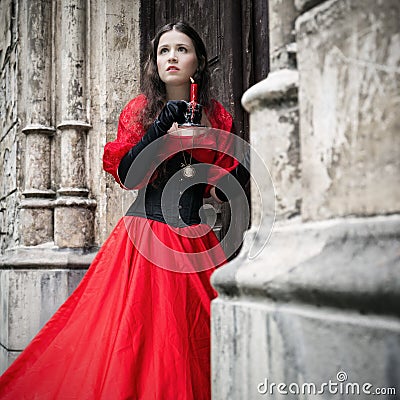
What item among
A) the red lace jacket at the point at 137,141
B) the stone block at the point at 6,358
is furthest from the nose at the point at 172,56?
the stone block at the point at 6,358

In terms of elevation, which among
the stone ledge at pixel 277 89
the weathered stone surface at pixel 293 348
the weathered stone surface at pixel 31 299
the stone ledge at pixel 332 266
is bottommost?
the weathered stone surface at pixel 31 299

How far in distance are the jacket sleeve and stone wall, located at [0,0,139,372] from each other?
83 cm

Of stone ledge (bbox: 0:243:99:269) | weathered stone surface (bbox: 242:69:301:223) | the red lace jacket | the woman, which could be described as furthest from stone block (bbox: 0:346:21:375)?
weathered stone surface (bbox: 242:69:301:223)

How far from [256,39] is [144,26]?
0.85 meters

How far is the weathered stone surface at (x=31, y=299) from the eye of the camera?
8.52 ft

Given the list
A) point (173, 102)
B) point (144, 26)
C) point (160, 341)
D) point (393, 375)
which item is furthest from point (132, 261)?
point (144, 26)

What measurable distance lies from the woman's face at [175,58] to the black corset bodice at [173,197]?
27cm

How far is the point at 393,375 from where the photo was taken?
A: 66 centimetres

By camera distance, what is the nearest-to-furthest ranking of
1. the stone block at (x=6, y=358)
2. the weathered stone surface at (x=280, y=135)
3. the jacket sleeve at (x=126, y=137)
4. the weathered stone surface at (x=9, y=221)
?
the weathered stone surface at (x=280, y=135) < the jacket sleeve at (x=126, y=137) < the stone block at (x=6, y=358) < the weathered stone surface at (x=9, y=221)

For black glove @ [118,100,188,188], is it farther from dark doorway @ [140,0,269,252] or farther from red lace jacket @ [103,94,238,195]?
dark doorway @ [140,0,269,252]

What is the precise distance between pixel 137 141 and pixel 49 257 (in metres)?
1.09

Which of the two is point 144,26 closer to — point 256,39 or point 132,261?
point 256,39

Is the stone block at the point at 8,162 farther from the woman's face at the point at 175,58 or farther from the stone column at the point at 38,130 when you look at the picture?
the woman's face at the point at 175,58

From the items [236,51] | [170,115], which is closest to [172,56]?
[170,115]
